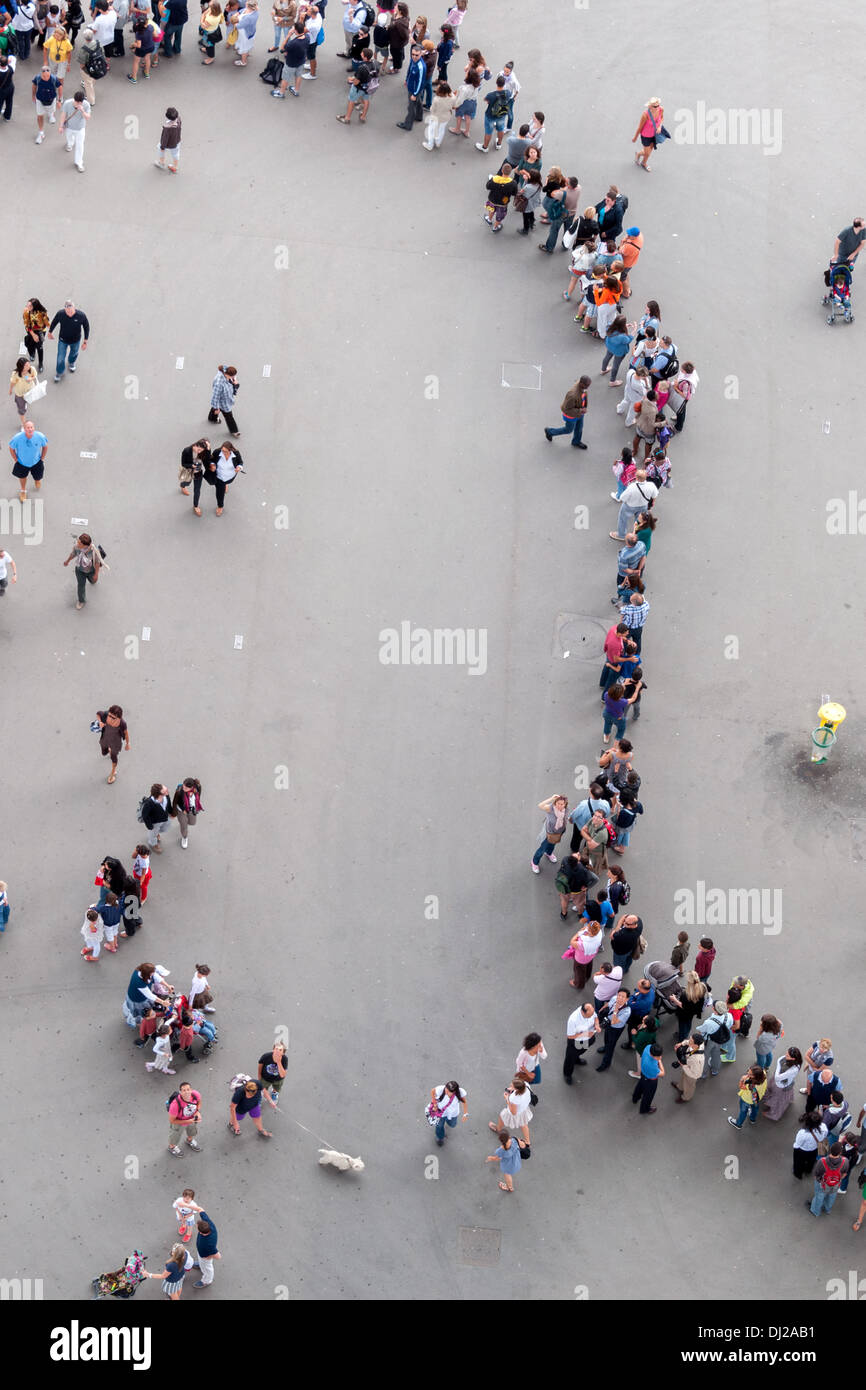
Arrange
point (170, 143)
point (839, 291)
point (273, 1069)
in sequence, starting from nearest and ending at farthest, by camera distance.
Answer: point (273, 1069) < point (170, 143) < point (839, 291)

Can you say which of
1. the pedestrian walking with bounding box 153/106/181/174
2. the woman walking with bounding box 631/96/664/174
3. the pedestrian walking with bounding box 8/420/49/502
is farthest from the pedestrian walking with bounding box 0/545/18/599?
the woman walking with bounding box 631/96/664/174

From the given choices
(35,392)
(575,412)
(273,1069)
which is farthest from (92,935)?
(575,412)

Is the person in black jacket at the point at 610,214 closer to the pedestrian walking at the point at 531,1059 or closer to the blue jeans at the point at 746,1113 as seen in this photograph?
the pedestrian walking at the point at 531,1059

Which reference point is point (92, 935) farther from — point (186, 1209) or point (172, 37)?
point (172, 37)

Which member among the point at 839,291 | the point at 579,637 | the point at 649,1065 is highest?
the point at 839,291

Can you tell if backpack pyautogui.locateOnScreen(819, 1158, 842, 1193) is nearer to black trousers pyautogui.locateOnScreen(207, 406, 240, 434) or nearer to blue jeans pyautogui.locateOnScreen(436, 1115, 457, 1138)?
blue jeans pyautogui.locateOnScreen(436, 1115, 457, 1138)
